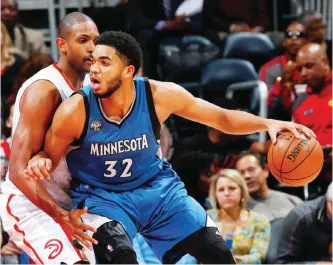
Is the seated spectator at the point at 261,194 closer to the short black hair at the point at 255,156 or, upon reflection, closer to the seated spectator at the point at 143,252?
the short black hair at the point at 255,156

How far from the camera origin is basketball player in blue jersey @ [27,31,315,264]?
3.70 m

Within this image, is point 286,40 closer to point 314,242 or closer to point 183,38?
point 183,38

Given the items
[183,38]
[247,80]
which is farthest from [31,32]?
[247,80]

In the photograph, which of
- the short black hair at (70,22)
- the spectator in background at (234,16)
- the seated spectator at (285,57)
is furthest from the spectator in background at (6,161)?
the spectator in background at (234,16)

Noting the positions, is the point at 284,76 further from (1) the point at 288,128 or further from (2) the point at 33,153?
(2) the point at 33,153

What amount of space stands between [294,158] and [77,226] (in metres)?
1.13

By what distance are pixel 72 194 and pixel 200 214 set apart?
655 millimetres

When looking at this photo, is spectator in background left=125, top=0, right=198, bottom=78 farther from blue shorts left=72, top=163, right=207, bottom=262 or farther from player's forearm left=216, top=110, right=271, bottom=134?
blue shorts left=72, top=163, right=207, bottom=262

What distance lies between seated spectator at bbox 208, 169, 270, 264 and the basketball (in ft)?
5.15

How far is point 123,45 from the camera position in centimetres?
376

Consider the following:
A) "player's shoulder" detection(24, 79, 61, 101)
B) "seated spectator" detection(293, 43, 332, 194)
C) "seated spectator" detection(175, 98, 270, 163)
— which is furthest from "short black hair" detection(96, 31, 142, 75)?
"seated spectator" detection(293, 43, 332, 194)

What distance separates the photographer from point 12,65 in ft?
22.1

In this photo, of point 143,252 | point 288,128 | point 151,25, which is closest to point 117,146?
point 288,128

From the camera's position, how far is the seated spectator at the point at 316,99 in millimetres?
6137
